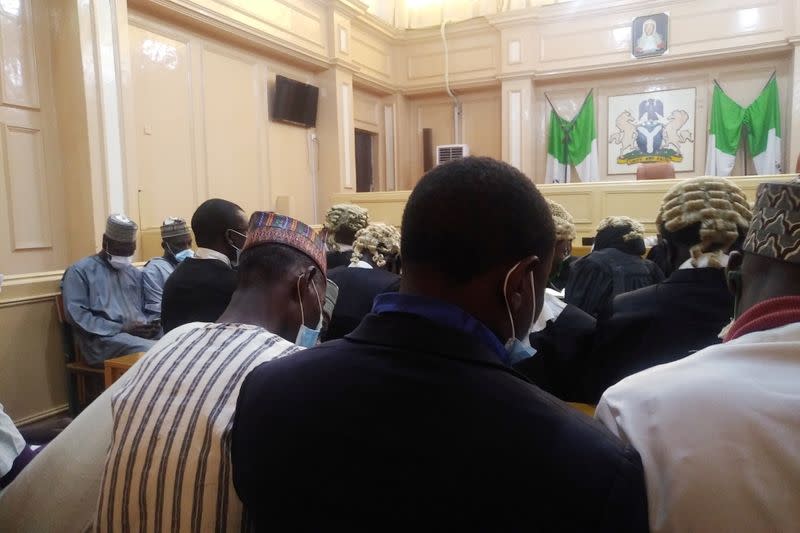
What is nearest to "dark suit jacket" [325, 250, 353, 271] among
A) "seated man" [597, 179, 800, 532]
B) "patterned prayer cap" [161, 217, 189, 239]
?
"patterned prayer cap" [161, 217, 189, 239]

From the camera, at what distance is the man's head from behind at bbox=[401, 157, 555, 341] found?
29.9 inches

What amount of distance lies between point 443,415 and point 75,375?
349 centimetres

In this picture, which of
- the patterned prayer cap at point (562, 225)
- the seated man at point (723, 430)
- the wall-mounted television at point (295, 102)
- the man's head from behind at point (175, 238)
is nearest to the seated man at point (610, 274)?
the patterned prayer cap at point (562, 225)

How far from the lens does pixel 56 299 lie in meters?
3.47

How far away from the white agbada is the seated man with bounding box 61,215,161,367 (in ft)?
11.0

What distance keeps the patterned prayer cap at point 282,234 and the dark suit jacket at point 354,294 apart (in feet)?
2.64

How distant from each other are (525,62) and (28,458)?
846 cm

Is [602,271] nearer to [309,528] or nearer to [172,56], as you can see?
[309,528]

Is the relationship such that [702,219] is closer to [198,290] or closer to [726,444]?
[726,444]

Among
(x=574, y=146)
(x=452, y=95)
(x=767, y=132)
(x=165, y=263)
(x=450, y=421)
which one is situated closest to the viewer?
(x=450, y=421)

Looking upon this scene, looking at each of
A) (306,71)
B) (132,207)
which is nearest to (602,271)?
(132,207)

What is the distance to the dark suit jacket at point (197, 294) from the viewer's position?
2156 millimetres

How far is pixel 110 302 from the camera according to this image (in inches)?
143

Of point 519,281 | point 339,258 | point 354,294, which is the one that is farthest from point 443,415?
point 339,258
